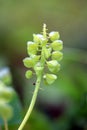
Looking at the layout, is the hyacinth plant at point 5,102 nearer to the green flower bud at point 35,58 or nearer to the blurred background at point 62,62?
the green flower bud at point 35,58

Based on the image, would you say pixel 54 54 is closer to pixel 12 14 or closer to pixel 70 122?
pixel 70 122

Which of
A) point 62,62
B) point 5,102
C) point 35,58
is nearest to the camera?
point 5,102

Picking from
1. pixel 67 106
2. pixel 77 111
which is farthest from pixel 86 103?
pixel 67 106

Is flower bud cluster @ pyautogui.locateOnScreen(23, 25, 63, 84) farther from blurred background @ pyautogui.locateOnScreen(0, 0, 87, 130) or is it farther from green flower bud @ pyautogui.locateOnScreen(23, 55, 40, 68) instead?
blurred background @ pyautogui.locateOnScreen(0, 0, 87, 130)

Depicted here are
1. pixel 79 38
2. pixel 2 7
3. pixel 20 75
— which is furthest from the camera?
pixel 2 7

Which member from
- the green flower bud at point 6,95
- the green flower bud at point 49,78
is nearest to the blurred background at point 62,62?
the green flower bud at point 49,78

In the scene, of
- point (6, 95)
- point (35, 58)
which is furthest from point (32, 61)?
point (6, 95)

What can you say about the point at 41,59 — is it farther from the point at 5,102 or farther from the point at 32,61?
the point at 5,102

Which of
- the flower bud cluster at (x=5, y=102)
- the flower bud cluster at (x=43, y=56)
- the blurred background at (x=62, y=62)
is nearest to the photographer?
the flower bud cluster at (x=5, y=102)
